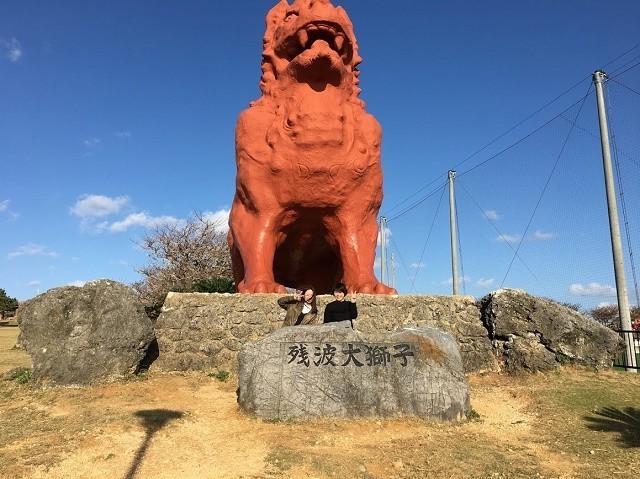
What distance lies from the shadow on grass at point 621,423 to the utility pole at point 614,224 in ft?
10.0

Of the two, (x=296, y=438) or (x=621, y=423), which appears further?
(x=621, y=423)

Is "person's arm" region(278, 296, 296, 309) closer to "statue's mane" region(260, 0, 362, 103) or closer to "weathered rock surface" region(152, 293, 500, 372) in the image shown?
"weathered rock surface" region(152, 293, 500, 372)

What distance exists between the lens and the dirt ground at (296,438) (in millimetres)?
3143

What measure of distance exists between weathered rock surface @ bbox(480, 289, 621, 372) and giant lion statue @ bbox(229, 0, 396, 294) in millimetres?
1575

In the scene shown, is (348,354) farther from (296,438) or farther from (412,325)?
(412,325)

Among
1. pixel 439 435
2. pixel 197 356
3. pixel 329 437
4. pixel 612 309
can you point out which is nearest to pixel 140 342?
pixel 197 356

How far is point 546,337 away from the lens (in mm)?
6012

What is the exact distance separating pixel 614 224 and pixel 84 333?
7956 millimetres

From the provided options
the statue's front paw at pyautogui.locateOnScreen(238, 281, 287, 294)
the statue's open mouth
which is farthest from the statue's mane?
the statue's front paw at pyautogui.locateOnScreen(238, 281, 287, 294)

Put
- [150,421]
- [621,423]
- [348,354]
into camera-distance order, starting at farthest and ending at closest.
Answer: [348,354] → [621,423] → [150,421]

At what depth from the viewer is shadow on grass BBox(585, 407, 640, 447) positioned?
12.5 ft

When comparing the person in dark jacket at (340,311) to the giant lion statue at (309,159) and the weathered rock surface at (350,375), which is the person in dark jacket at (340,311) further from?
the giant lion statue at (309,159)

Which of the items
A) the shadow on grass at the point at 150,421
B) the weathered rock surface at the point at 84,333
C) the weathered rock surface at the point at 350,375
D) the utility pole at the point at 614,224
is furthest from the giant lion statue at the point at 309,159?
the utility pole at the point at 614,224

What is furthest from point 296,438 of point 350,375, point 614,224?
point 614,224
